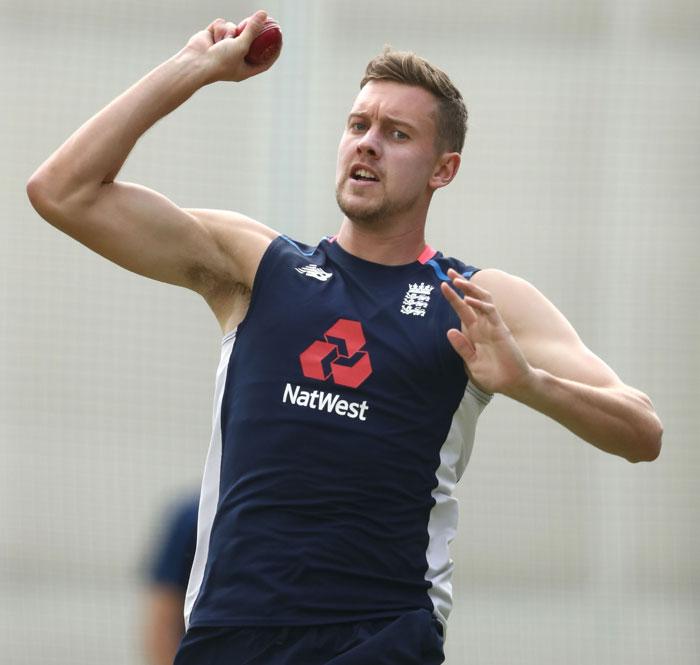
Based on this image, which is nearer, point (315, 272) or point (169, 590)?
point (315, 272)

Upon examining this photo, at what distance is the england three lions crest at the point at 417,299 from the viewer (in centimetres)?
294

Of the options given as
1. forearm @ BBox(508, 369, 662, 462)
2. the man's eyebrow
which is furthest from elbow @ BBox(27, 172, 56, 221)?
forearm @ BBox(508, 369, 662, 462)

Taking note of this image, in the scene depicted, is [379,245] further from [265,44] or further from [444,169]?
[265,44]

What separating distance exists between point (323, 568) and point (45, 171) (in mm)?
1081

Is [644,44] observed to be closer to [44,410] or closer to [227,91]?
[227,91]

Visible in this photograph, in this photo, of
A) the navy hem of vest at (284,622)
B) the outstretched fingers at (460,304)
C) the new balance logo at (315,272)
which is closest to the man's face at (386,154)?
the new balance logo at (315,272)

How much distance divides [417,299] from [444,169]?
46 centimetres

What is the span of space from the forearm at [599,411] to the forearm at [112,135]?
104 cm

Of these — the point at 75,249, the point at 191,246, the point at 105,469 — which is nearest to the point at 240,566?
the point at 191,246

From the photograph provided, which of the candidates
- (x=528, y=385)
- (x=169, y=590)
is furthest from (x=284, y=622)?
(x=169, y=590)

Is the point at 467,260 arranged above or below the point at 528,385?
above

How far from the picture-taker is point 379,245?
3.11 meters

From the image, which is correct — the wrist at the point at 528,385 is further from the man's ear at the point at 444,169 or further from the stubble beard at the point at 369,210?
the man's ear at the point at 444,169

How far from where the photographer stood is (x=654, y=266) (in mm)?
6023
